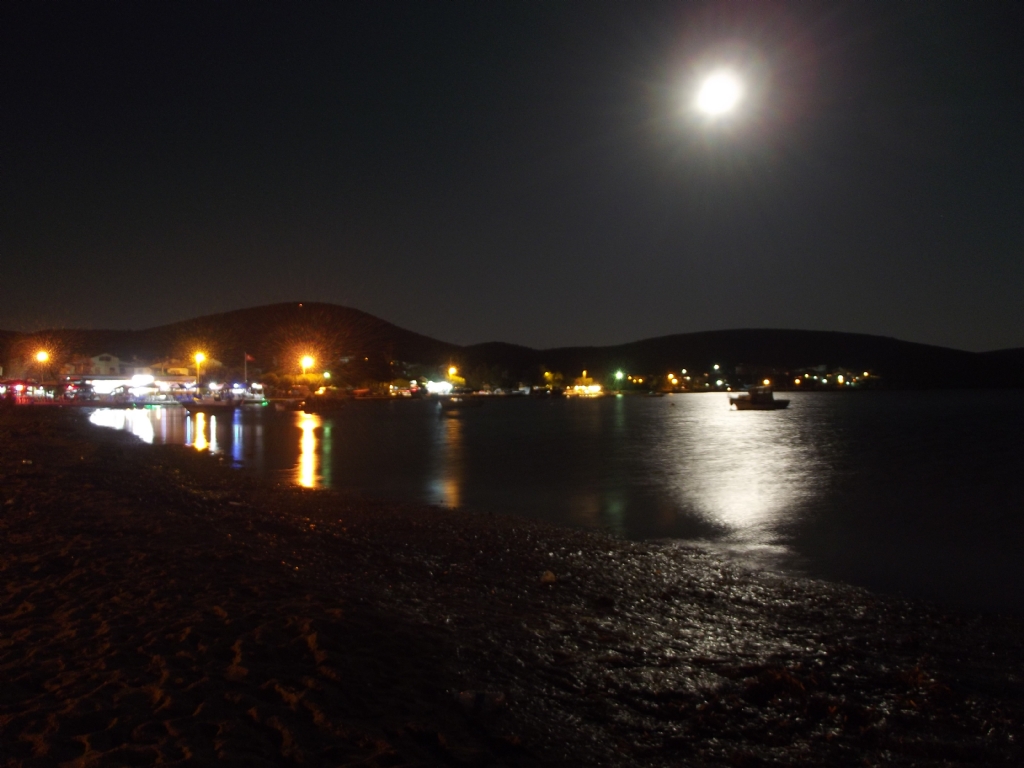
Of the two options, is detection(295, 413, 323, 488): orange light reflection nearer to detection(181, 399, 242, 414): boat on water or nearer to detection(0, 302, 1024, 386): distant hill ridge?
detection(181, 399, 242, 414): boat on water

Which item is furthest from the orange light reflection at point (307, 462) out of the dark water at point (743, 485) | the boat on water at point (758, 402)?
the boat on water at point (758, 402)

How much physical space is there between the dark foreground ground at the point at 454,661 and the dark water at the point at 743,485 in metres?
2.72

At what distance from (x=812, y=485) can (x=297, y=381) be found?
6985 cm

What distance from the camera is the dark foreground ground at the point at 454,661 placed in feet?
12.0

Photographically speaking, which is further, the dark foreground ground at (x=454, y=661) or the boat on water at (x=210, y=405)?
the boat on water at (x=210, y=405)

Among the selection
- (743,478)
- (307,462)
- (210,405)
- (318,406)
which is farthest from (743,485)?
(210,405)

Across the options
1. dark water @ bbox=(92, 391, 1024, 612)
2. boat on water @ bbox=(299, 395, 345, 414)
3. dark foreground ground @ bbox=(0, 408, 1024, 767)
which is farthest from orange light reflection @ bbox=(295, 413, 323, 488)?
boat on water @ bbox=(299, 395, 345, 414)

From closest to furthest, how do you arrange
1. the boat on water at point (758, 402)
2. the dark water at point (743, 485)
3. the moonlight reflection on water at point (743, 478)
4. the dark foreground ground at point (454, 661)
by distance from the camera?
the dark foreground ground at point (454, 661), the dark water at point (743, 485), the moonlight reflection on water at point (743, 478), the boat on water at point (758, 402)

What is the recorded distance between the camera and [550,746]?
152 inches

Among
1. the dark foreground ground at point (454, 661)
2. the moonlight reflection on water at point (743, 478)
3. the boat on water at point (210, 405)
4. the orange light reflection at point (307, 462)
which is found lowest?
the moonlight reflection on water at point (743, 478)

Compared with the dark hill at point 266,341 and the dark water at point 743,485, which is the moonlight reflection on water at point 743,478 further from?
the dark hill at point 266,341

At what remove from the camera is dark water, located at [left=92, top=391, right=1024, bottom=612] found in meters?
10.6

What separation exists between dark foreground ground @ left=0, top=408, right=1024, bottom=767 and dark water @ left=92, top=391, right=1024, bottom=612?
2718mm

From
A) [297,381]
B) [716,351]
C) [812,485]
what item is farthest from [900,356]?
[812,485]
